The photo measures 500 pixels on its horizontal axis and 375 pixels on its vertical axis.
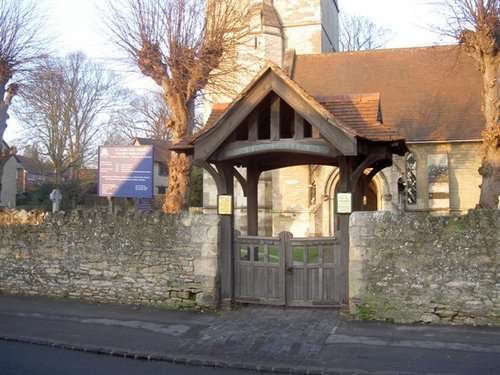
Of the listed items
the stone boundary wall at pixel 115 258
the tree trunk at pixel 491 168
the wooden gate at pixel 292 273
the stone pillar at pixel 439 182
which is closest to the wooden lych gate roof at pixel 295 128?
the stone boundary wall at pixel 115 258

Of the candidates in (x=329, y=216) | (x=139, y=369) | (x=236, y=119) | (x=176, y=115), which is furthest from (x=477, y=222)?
(x=329, y=216)

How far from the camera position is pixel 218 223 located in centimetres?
1027

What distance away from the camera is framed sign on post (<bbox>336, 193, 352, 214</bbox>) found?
31.4 feet

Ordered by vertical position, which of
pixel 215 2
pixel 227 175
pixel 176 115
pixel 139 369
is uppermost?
pixel 215 2

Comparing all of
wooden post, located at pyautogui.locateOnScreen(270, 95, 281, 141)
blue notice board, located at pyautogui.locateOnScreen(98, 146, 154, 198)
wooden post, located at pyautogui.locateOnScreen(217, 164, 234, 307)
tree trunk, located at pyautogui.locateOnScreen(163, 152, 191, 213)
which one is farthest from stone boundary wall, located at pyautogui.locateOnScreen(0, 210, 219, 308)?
tree trunk, located at pyautogui.locateOnScreen(163, 152, 191, 213)

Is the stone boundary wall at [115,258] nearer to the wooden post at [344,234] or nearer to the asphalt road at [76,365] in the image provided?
the wooden post at [344,234]

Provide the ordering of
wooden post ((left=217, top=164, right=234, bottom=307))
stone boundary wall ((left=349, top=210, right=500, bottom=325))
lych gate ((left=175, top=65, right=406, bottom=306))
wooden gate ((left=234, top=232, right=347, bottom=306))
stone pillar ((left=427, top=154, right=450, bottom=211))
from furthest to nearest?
1. stone pillar ((left=427, top=154, right=450, bottom=211))
2. wooden post ((left=217, top=164, right=234, bottom=307))
3. wooden gate ((left=234, top=232, right=347, bottom=306))
4. lych gate ((left=175, top=65, right=406, bottom=306))
5. stone boundary wall ((left=349, top=210, right=500, bottom=325))

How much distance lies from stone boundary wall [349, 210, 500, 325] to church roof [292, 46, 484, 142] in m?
15.1

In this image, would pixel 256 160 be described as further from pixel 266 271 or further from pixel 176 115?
pixel 176 115

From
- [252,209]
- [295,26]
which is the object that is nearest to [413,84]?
[295,26]

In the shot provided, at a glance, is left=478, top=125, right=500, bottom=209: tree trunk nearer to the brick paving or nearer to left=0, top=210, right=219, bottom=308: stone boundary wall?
the brick paving

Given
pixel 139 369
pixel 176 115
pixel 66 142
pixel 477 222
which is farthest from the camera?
pixel 66 142

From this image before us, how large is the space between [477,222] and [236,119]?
14.3ft

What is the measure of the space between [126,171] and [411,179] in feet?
48.7
